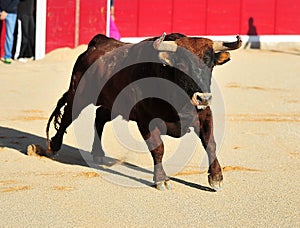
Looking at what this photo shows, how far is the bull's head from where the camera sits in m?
4.19

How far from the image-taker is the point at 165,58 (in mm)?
4379

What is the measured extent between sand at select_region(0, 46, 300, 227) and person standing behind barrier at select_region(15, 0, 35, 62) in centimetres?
295

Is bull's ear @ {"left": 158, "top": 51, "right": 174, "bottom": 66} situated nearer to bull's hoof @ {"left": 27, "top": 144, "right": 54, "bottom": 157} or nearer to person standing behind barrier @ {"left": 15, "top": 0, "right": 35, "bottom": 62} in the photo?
bull's hoof @ {"left": 27, "top": 144, "right": 54, "bottom": 157}

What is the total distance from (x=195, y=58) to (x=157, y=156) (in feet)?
2.24

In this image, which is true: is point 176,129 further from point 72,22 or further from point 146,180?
point 72,22

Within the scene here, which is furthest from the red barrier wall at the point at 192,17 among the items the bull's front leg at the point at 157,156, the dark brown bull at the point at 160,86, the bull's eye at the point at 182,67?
the bull's eye at the point at 182,67

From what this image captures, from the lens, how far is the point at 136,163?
5.29 meters

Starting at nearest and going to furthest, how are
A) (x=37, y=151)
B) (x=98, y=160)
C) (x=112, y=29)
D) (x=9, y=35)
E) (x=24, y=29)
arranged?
1. (x=98, y=160)
2. (x=37, y=151)
3. (x=9, y=35)
4. (x=24, y=29)
5. (x=112, y=29)

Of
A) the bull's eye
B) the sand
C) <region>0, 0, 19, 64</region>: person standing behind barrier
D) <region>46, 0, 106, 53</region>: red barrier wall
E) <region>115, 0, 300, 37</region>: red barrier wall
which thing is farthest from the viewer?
<region>115, 0, 300, 37</region>: red barrier wall

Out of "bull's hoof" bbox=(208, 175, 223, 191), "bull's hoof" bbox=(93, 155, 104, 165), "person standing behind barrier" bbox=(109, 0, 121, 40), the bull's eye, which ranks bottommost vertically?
"bull's hoof" bbox=(93, 155, 104, 165)

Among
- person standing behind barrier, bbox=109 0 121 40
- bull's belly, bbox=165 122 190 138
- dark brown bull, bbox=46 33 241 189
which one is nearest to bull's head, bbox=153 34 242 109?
dark brown bull, bbox=46 33 241 189

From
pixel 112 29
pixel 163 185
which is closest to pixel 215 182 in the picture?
pixel 163 185

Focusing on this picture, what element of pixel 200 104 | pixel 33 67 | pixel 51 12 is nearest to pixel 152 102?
pixel 200 104

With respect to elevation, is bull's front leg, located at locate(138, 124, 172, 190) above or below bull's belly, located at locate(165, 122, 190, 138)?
below
